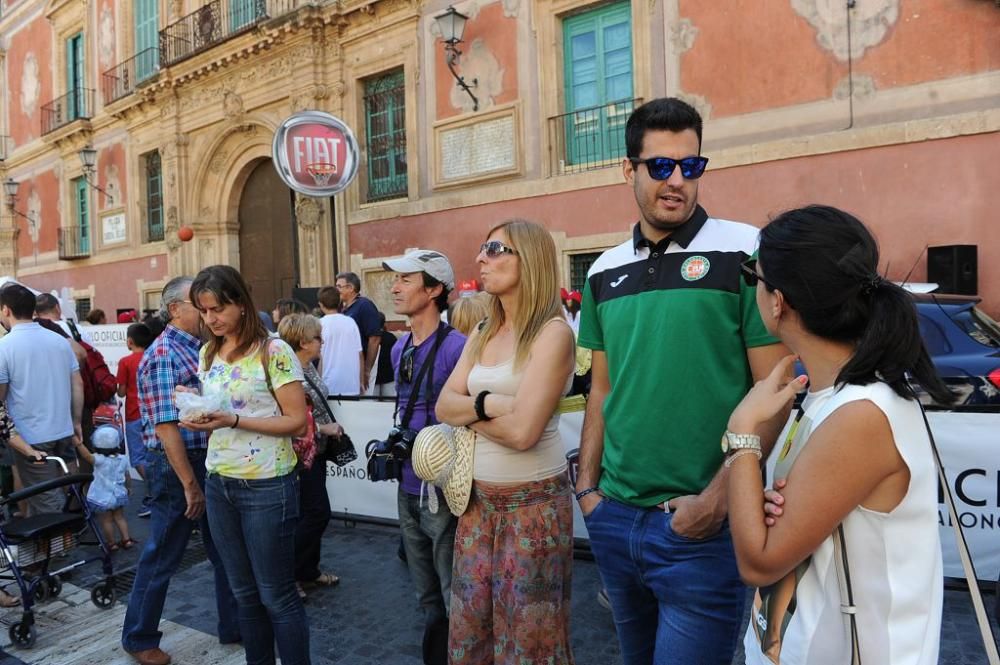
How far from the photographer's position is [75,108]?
75.3 feet

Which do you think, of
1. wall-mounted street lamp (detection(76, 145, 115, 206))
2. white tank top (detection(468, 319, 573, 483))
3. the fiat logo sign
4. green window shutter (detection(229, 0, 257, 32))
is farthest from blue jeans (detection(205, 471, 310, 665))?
wall-mounted street lamp (detection(76, 145, 115, 206))

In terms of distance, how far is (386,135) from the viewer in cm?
1405

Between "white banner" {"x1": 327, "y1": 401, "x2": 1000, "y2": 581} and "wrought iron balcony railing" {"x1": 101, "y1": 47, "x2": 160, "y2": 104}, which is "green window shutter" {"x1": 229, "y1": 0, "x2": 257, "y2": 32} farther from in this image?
"white banner" {"x1": 327, "y1": 401, "x2": 1000, "y2": 581}

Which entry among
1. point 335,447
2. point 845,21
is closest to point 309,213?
point 845,21

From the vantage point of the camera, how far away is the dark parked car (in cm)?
564

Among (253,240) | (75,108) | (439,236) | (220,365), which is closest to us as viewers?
(220,365)

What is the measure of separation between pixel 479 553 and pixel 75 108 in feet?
83.9

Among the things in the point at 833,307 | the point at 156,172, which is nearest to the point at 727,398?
the point at 833,307

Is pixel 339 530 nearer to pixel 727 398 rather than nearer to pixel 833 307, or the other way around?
pixel 727 398

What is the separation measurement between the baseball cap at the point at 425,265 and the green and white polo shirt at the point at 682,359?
1561 millimetres

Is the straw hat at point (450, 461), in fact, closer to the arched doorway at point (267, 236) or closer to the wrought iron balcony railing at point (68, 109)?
the arched doorway at point (267, 236)

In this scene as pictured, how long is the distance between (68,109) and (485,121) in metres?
17.8

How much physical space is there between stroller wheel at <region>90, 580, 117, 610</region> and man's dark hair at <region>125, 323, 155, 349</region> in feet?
7.33

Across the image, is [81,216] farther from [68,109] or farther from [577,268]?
[577,268]
